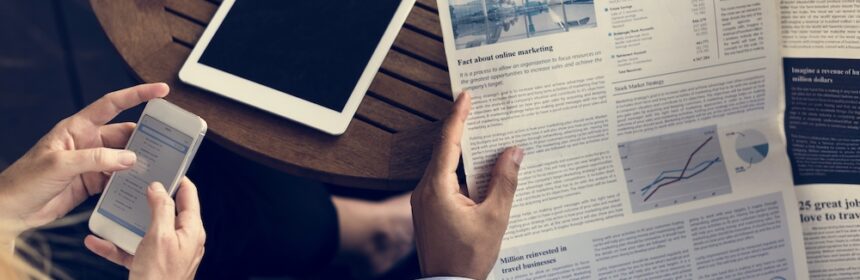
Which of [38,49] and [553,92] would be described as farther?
[38,49]

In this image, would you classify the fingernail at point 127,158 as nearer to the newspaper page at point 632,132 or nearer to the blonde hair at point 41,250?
the blonde hair at point 41,250

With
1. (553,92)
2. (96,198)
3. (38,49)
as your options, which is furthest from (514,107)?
(38,49)

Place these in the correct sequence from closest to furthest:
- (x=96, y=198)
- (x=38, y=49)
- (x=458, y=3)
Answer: (x=458, y=3), (x=96, y=198), (x=38, y=49)

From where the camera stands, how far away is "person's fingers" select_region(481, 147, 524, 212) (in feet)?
2.49

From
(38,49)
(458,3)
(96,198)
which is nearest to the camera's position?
(458,3)

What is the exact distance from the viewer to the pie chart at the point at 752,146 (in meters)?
0.81

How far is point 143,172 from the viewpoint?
785 millimetres

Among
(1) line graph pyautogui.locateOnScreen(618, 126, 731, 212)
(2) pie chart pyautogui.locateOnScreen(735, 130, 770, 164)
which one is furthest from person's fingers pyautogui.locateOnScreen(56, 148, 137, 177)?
(2) pie chart pyautogui.locateOnScreen(735, 130, 770, 164)

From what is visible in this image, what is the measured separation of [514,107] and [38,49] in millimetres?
829

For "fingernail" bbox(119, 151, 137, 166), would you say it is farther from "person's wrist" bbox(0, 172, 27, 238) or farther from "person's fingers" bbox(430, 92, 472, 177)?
"person's fingers" bbox(430, 92, 472, 177)

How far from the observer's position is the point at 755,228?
0.82 metres

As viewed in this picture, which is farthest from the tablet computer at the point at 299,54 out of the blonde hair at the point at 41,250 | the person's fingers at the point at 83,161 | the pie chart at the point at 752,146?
the pie chart at the point at 752,146

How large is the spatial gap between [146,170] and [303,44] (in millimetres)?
196

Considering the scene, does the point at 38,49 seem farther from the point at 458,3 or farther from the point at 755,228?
the point at 755,228
